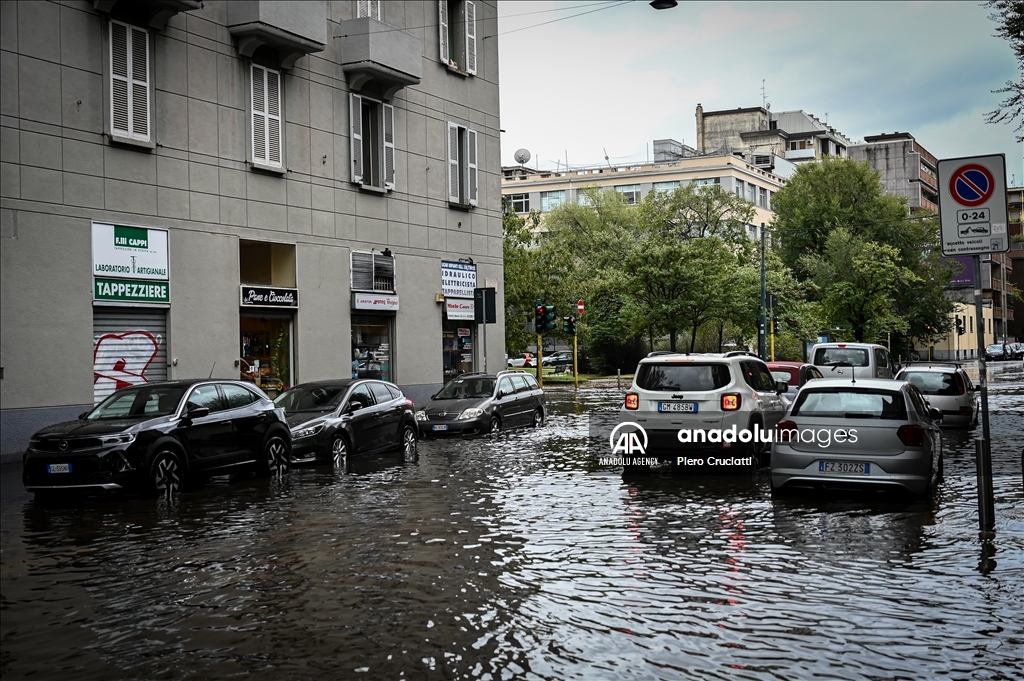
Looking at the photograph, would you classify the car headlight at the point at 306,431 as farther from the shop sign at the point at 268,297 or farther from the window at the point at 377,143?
the window at the point at 377,143

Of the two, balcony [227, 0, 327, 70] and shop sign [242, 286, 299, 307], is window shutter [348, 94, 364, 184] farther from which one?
shop sign [242, 286, 299, 307]

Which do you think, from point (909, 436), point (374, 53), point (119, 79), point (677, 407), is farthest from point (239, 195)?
point (909, 436)

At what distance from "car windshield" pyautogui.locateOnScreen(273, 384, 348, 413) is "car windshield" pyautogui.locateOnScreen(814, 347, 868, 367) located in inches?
571

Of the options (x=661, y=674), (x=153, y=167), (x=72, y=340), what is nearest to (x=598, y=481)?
(x=661, y=674)

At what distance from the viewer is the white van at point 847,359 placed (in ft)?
91.1

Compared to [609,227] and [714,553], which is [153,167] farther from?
[609,227]

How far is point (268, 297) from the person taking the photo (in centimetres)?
2542

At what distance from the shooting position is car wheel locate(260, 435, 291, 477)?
16.3 meters

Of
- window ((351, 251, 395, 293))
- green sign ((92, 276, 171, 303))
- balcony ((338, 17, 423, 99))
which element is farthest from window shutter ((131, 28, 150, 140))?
window ((351, 251, 395, 293))

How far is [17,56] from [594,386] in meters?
35.3

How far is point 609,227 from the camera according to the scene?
75.9 m

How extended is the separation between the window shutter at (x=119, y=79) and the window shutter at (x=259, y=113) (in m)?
3.88

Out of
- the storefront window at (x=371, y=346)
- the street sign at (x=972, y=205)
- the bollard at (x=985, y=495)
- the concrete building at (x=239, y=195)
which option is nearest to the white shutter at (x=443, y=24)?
the concrete building at (x=239, y=195)

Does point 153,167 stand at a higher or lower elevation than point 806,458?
higher
